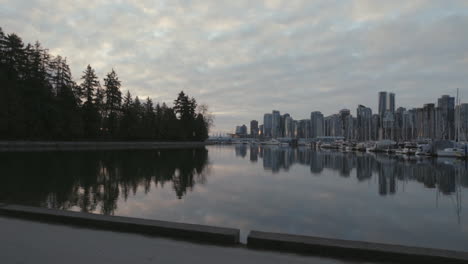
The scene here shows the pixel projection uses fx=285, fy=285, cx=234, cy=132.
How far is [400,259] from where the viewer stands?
4918 mm

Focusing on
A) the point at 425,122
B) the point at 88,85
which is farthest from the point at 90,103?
the point at 425,122

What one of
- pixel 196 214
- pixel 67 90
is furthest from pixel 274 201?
pixel 67 90

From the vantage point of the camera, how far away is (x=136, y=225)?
20.5 feet

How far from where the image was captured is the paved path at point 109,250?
4.86m

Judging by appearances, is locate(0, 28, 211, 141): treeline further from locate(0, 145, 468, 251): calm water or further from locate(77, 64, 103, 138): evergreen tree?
locate(0, 145, 468, 251): calm water

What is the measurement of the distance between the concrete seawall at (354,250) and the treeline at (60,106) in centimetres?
5104

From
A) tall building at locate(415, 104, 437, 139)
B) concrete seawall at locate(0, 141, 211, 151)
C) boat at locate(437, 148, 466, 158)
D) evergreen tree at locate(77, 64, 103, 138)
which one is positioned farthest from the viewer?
tall building at locate(415, 104, 437, 139)

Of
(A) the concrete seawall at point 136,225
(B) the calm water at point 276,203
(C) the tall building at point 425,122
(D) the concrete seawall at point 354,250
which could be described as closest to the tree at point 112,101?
(B) the calm water at point 276,203

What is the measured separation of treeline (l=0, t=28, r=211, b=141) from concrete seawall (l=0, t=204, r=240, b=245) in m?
45.9

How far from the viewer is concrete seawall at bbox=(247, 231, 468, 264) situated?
4.82 m

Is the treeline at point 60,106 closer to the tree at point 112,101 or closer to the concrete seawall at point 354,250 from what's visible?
the tree at point 112,101

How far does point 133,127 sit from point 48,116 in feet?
76.0

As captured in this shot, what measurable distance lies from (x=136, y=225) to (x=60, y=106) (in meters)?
61.9

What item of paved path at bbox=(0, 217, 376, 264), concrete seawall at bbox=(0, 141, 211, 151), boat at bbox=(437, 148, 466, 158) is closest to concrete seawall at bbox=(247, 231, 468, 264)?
paved path at bbox=(0, 217, 376, 264)
